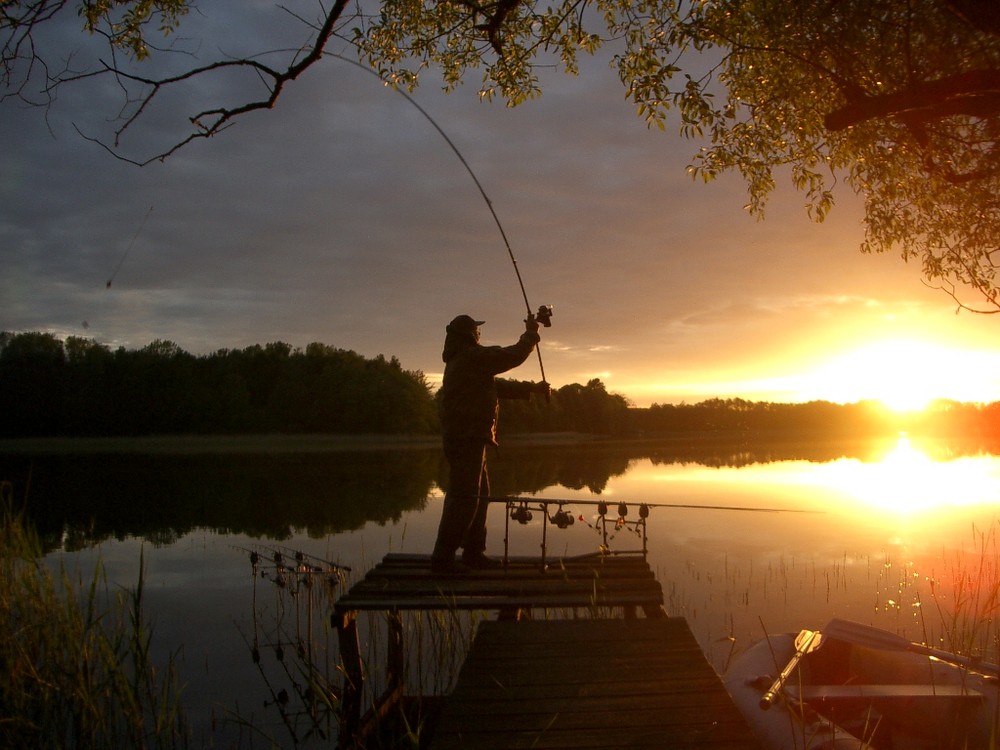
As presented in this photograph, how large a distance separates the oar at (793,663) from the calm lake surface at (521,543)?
1.13m

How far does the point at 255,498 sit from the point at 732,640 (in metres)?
18.3

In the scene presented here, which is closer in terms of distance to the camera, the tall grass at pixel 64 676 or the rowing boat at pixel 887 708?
the rowing boat at pixel 887 708

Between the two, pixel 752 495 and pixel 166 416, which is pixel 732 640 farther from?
pixel 166 416

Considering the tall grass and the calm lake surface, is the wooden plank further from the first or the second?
the tall grass

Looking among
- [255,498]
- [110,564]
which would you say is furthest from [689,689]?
[255,498]

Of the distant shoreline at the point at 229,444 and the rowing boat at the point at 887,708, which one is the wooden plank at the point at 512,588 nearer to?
the rowing boat at the point at 887,708

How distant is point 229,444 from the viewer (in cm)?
5859

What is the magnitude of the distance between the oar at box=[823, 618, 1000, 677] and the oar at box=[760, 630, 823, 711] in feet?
0.55

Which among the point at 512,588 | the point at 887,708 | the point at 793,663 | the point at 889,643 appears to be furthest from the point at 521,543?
the point at 887,708

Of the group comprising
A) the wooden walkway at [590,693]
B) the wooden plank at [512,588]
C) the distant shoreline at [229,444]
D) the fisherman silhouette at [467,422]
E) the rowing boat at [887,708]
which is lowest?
the distant shoreline at [229,444]

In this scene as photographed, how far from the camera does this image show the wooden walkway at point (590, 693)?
139 inches

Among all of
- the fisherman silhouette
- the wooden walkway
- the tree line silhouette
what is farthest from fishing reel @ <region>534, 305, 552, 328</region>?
the tree line silhouette

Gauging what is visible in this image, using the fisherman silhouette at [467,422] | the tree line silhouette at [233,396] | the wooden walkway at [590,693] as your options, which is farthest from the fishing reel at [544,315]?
the tree line silhouette at [233,396]

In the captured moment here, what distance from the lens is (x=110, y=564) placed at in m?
12.8
